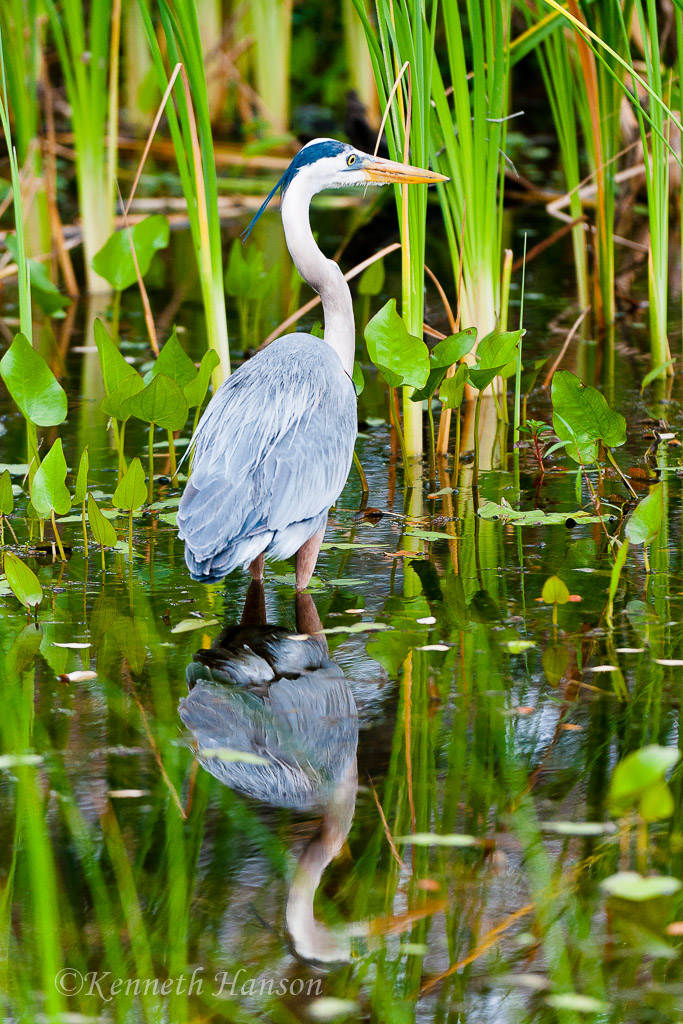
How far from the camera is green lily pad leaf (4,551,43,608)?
10.8 feet

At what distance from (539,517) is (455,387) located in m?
0.58

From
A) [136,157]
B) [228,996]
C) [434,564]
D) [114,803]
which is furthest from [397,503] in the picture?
[136,157]

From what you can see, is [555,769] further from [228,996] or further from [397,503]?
[397,503]

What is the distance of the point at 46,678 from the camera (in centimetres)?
312

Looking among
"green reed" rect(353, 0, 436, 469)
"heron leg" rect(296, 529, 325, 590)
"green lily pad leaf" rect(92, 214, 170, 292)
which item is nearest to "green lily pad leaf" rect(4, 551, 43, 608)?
"heron leg" rect(296, 529, 325, 590)

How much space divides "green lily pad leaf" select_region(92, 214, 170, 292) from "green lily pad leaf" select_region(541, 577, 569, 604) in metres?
3.10

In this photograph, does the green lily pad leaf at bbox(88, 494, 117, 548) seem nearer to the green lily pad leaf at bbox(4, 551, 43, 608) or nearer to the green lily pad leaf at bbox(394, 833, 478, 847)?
the green lily pad leaf at bbox(4, 551, 43, 608)

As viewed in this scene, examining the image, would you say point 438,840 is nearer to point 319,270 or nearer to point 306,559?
point 306,559

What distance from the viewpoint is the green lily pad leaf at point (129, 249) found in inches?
225

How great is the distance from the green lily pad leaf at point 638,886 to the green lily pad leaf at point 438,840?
284mm

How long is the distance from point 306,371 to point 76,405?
256 centimetres

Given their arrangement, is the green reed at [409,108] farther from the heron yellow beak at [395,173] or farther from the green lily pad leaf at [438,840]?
the green lily pad leaf at [438,840]

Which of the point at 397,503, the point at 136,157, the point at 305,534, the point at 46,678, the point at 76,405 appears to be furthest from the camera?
the point at 136,157

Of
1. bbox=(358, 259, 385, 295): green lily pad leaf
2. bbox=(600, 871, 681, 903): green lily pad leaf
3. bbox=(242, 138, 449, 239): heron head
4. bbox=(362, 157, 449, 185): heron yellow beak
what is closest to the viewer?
bbox=(600, 871, 681, 903): green lily pad leaf
